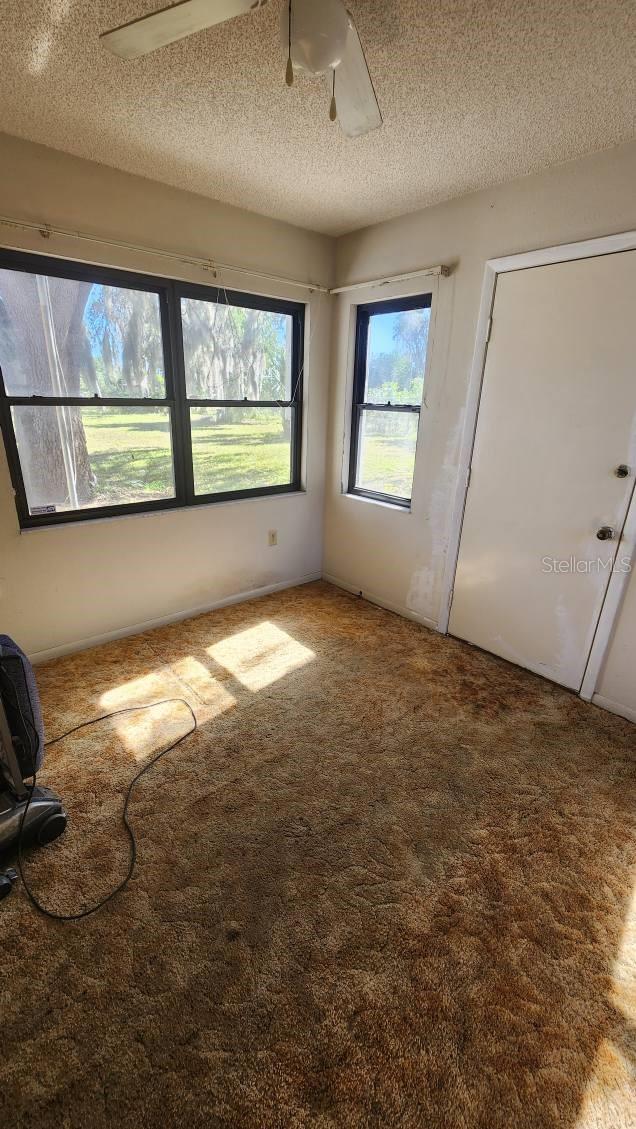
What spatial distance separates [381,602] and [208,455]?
161 centimetres

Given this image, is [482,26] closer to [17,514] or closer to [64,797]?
[17,514]

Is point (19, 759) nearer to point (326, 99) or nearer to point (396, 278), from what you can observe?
point (326, 99)

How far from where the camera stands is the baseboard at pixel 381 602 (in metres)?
3.18

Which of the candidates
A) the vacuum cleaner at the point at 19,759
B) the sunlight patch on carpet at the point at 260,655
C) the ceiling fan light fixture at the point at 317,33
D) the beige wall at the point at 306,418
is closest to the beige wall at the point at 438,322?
the beige wall at the point at 306,418

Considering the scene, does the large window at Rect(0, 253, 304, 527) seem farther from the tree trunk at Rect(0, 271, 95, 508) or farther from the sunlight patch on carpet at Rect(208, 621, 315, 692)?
the sunlight patch on carpet at Rect(208, 621, 315, 692)

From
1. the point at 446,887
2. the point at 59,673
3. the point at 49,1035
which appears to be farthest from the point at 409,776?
the point at 59,673

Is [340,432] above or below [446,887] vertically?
above

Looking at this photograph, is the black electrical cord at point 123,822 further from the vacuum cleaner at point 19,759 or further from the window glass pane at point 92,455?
the window glass pane at point 92,455

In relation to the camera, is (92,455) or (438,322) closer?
(92,455)

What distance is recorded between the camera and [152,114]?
1784mm

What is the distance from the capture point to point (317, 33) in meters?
1.07

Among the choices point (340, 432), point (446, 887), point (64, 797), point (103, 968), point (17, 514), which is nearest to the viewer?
point (103, 968)

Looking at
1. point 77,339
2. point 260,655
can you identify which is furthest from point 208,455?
point 260,655

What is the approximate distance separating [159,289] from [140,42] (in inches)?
61.2
